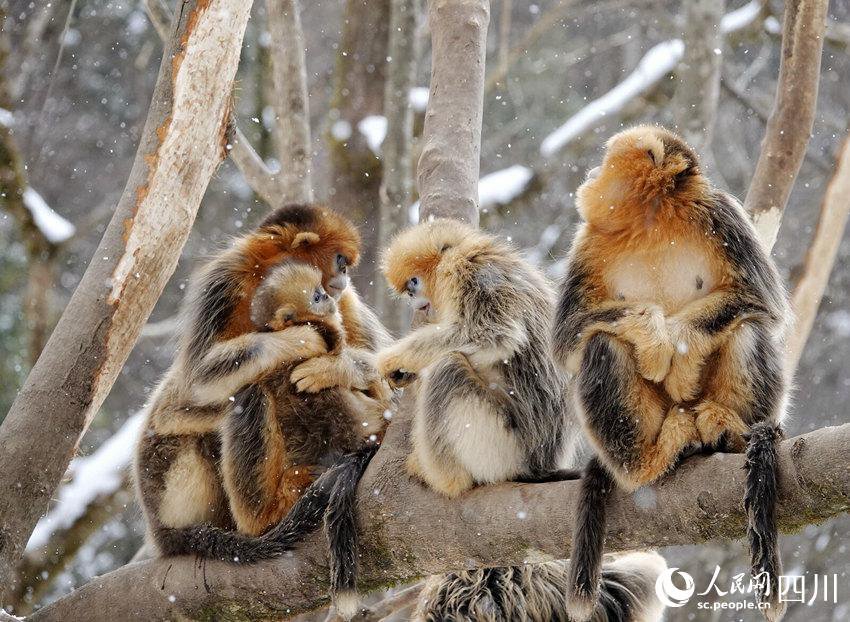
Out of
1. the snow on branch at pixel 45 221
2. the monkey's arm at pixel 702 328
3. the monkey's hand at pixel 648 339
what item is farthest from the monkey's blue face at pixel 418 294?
the snow on branch at pixel 45 221

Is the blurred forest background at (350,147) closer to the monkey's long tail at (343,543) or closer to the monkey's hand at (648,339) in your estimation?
the monkey's long tail at (343,543)

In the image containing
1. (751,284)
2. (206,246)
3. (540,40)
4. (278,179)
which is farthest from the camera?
(540,40)

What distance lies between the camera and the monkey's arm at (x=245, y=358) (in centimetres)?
386

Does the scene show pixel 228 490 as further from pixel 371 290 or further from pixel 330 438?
pixel 371 290

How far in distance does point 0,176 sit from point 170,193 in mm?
3180

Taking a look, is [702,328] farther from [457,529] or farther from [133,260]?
[133,260]

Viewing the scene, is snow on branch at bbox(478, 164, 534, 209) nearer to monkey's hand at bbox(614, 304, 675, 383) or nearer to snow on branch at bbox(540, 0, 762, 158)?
snow on branch at bbox(540, 0, 762, 158)

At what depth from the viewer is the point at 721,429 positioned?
2.84 metres

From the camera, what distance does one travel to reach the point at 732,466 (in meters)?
2.56

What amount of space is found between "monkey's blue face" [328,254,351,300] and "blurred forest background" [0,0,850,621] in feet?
5.42

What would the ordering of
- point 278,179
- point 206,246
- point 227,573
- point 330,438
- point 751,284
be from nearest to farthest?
point 751,284
point 227,573
point 330,438
point 278,179
point 206,246

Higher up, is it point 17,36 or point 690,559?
point 17,36

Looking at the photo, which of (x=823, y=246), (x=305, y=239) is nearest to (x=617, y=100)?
(x=823, y=246)

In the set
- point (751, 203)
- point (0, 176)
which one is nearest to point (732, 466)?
point (751, 203)
